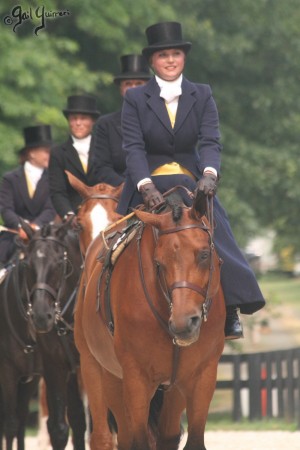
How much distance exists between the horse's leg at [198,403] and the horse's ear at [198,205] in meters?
0.98

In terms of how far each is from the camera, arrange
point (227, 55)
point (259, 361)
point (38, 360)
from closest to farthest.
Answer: point (38, 360) < point (259, 361) < point (227, 55)

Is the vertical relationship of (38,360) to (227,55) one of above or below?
below

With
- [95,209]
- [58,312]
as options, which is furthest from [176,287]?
[58,312]

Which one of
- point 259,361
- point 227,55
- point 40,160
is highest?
point 227,55

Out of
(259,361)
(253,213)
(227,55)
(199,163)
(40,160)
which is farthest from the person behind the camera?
(227,55)

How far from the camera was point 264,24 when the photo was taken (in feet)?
97.7

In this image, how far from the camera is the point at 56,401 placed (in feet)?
41.5

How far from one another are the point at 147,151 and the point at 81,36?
746 inches

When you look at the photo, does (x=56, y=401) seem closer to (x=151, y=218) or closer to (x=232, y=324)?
(x=232, y=324)

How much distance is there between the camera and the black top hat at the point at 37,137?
15.4 metres

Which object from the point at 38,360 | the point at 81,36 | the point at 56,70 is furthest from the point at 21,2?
the point at 38,360

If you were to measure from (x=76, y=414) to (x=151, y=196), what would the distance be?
4.37 meters

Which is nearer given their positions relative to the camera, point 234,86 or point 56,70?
point 56,70

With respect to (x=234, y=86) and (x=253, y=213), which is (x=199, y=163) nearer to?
(x=253, y=213)
